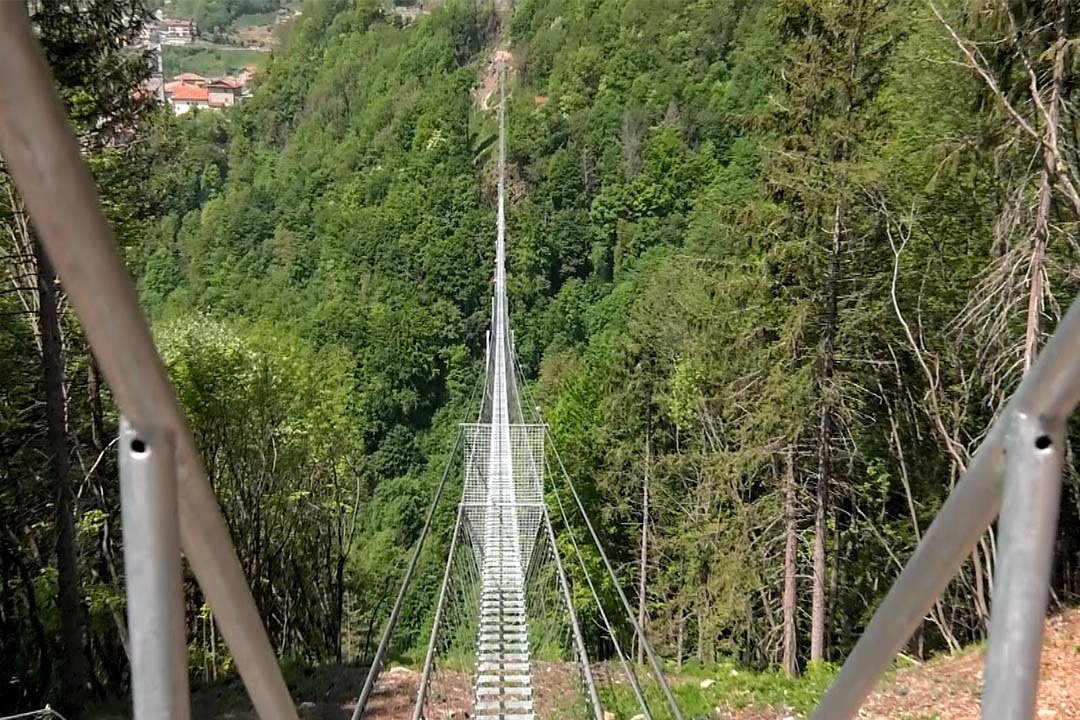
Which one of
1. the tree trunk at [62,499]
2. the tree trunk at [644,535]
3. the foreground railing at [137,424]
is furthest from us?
the tree trunk at [644,535]

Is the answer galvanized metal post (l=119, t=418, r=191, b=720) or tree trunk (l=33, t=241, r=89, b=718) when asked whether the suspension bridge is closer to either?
galvanized metal post (l=119, t=418, r=191, b=720)

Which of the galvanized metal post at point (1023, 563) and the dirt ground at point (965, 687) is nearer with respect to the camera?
the galvanized metal post at point (1023, 563)

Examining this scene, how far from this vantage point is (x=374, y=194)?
38469mm

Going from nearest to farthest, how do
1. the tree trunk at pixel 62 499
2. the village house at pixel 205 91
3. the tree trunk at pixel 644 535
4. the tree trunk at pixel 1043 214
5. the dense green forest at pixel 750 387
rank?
the tree trunk at pixel 1043 214 → the tree trunk at pixel 62 499 → the dense green forest at pixel 750 387 → the tree trunk at pixel 644 535 → the village house at pixel 205 91

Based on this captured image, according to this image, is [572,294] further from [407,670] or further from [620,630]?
[407,670]

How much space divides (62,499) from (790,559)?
5.11m

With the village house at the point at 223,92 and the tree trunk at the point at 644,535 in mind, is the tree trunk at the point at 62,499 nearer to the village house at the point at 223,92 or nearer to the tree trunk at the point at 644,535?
the tree trunk at the point at 644,535

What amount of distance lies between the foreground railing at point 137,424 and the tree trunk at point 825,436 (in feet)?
20.2

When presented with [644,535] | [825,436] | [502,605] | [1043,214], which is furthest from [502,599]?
[644,535]

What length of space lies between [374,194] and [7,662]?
34.4 meters

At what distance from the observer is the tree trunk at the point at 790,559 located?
662cm

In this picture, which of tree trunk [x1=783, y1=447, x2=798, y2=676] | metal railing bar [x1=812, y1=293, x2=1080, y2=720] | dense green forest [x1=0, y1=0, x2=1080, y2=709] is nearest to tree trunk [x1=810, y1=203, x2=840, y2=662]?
dense green forest [x1=0, y1=0, x2=1080, y2=709]

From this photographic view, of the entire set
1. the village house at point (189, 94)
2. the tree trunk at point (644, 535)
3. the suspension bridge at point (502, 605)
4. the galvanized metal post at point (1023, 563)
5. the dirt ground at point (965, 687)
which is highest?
the village house at point (189, 94)

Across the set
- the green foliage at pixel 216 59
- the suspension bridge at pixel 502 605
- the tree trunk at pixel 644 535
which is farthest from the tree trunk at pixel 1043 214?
the green foliage at pixel 216 59
